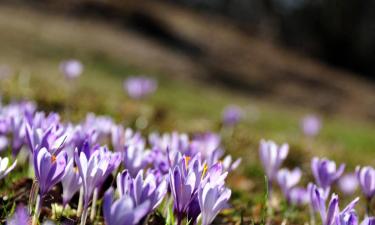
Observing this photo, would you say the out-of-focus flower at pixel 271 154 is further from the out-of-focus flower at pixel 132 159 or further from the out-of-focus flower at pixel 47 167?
the out-of-focus flower at pixel 47 167

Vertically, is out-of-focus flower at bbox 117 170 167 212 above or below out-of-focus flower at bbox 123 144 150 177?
above

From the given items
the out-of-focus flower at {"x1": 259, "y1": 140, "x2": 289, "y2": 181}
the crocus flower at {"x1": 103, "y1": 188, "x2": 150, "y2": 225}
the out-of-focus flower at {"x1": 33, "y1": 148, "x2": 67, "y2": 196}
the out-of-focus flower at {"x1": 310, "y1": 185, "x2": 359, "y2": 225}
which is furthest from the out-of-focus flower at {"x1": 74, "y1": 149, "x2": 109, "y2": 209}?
the out-of-focus flower at {"x1": 259, "y1": 140, "x2": 289, "y2": 181}

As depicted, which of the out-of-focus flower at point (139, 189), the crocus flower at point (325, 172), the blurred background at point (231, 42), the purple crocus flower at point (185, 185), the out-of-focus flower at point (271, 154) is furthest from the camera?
the blurred background at point (231, 42)

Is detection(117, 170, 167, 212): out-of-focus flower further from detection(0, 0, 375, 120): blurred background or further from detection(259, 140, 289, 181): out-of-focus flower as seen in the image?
detection(0, 0, 375, 120): blurred background

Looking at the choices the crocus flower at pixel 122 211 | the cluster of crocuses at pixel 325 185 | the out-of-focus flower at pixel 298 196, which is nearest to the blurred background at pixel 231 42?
the out-of-focus flower at pixel 298 196

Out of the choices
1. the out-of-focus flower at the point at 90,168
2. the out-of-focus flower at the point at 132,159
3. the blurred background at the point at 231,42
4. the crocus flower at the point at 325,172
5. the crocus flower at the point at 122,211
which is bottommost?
the blurred background at the point at 231,42
